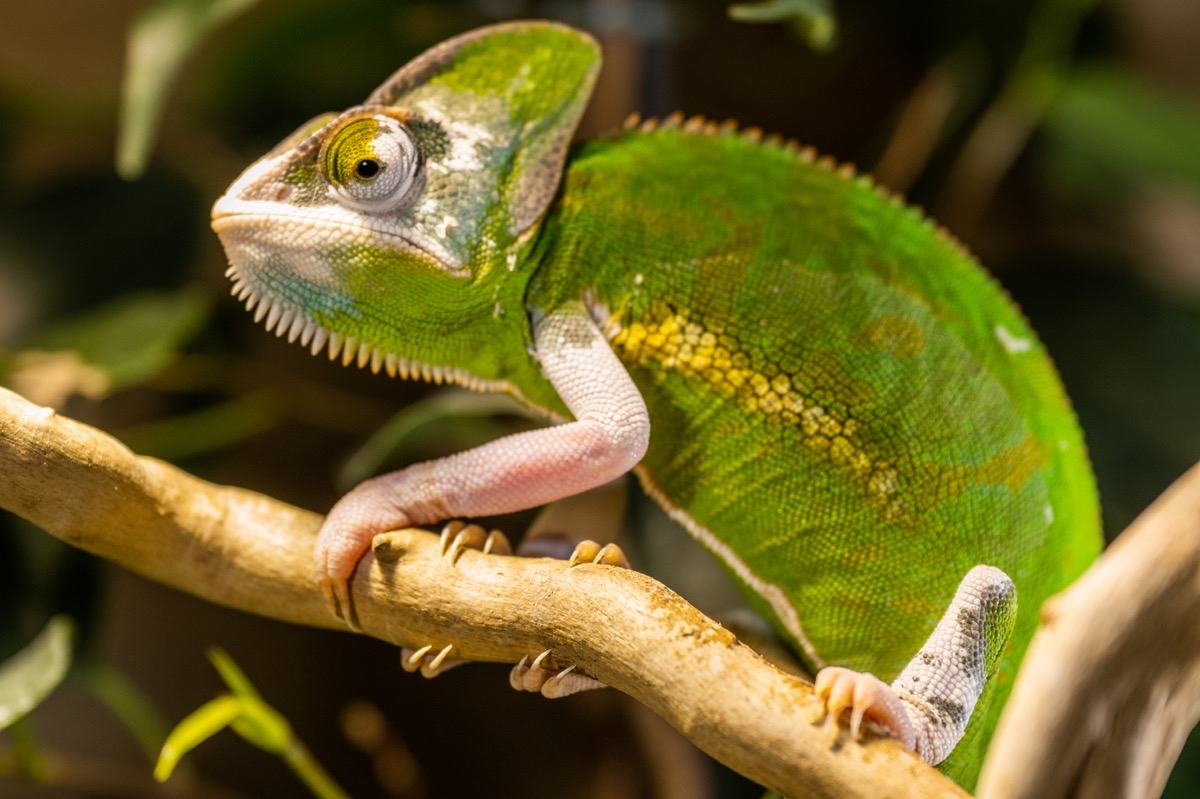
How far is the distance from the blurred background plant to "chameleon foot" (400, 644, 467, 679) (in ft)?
2.20

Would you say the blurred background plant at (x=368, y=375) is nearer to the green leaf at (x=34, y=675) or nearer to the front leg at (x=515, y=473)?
the green leaf at (x=34, y=675)

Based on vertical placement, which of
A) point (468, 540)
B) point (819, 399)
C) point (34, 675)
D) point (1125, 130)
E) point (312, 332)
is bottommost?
point (34, 675)

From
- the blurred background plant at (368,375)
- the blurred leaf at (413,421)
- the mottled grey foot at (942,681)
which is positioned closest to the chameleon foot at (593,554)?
the mottled grey foot at (942,681)

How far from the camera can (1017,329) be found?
1.38 metres

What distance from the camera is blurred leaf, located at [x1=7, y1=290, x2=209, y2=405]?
69.2 inches

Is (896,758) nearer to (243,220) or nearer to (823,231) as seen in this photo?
(823,231)

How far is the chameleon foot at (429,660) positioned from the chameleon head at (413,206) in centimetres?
37

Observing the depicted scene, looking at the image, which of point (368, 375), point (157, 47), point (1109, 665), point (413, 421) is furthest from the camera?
point (368, 375)

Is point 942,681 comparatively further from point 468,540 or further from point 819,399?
point 468,540

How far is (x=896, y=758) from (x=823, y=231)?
66cm

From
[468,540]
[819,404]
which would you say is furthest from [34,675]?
[819,404]

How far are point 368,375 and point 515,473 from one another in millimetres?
1524

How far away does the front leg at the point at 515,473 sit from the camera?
1175 millimetres

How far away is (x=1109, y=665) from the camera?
30.6 inches
